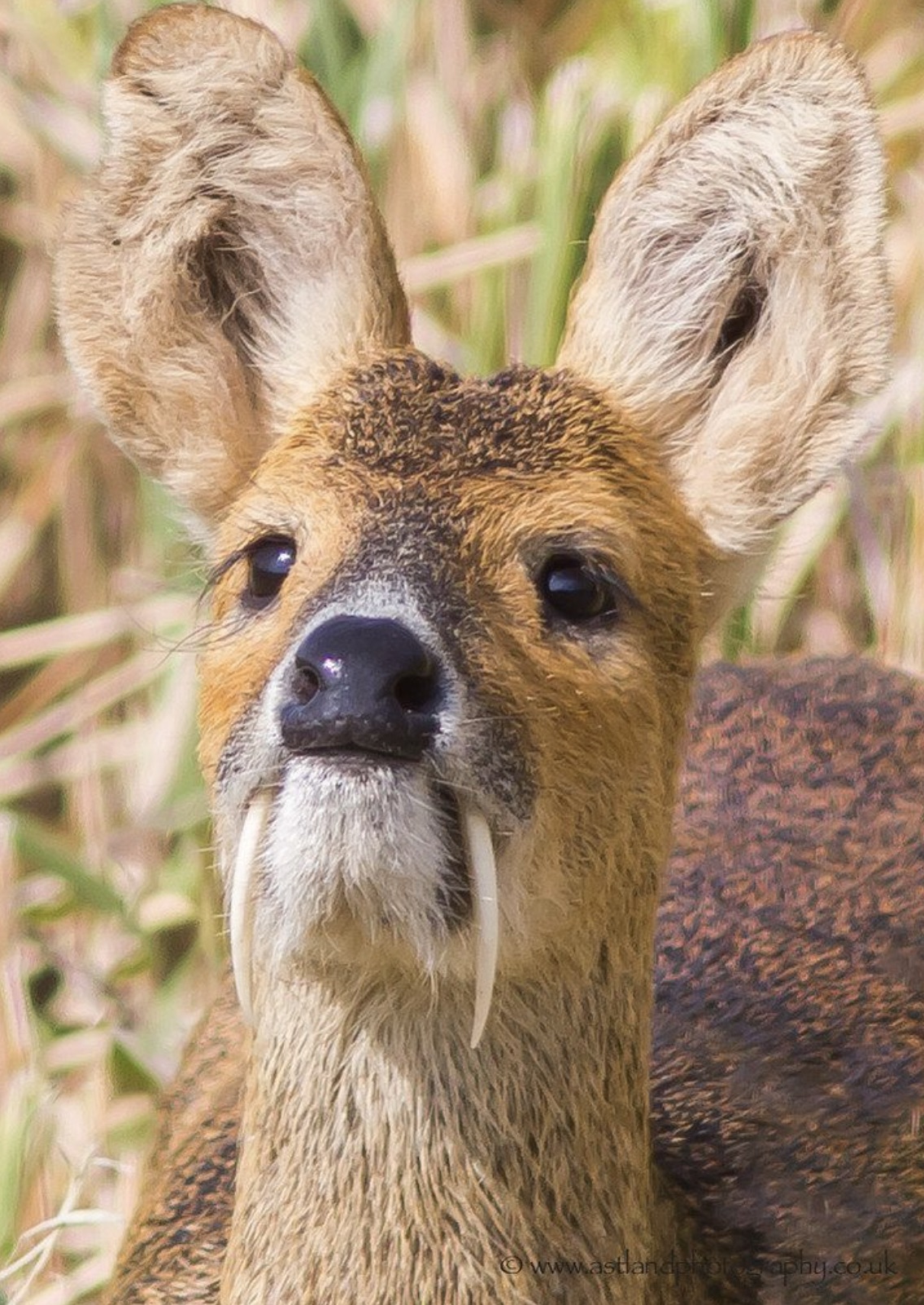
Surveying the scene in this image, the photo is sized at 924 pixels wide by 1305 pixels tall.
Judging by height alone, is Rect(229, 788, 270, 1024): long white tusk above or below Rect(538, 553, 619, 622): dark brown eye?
below

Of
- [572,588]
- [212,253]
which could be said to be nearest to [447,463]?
[572,588]

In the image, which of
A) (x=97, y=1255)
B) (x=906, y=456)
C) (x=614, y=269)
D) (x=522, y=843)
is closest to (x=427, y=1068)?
(x=522, y=843)

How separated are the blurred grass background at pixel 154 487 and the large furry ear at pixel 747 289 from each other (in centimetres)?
152

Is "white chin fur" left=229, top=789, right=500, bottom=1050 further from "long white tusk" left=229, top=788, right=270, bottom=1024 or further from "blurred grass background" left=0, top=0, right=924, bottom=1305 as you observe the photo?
"blurred grass background" left=0, top=0, right=924, bottom=1305

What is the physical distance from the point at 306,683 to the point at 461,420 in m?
0.60

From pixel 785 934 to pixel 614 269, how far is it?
1.20 metres

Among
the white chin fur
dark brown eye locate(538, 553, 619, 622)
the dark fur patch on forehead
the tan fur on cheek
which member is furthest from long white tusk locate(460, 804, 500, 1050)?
the dark fur patch on forehead

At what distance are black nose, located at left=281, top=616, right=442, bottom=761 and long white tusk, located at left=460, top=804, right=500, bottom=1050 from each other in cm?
14

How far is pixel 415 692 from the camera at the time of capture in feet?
8.97

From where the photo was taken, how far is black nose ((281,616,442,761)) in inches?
105

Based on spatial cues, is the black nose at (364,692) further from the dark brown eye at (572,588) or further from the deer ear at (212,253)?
the deer ear at (212,253)

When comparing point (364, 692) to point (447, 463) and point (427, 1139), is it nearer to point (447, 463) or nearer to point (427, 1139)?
point (447, 463)

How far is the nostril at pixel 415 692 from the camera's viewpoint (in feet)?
8.88

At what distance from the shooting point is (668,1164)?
3740 millimetres
